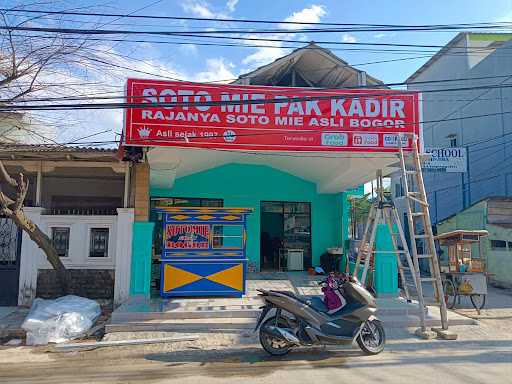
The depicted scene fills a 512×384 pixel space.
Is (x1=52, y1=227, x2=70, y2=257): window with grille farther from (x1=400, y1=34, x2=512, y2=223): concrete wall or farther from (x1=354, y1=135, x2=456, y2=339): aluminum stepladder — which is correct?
(x1=400, y1=34, x2=512, y2=223): concrete wall

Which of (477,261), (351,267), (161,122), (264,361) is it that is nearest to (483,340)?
(477,261)

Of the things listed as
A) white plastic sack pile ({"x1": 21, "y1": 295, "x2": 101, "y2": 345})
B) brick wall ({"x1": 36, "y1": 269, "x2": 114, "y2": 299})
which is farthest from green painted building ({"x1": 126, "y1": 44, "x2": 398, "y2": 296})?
white plastic sack pile ({"x1": 21, "y1": 295, "x2": 101, "y2": 345})

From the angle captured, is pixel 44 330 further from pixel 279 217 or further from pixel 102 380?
pixel 279 217

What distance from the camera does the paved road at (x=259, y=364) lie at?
508cm

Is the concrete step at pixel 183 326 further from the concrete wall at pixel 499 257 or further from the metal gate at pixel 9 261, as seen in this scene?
the concrete wall at pixel 499 257

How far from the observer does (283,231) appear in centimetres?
1379

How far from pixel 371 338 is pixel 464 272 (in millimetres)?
4113

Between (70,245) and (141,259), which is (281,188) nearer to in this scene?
(141,259)

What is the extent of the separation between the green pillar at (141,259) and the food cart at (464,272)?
6723 mm

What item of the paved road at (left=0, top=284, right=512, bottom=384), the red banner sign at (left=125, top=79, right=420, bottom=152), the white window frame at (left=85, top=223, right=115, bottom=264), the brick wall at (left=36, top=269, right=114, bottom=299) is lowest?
the paved road at (left=0, top=284, right=512, bottom=384)

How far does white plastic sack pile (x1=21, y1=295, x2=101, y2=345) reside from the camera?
6844 mm

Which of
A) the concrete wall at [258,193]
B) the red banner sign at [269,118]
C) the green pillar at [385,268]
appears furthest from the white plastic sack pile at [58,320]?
the green pillar at [385,268]

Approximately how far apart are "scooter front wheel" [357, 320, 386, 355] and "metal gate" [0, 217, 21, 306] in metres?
7.58

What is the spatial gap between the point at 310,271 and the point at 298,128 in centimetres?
564
